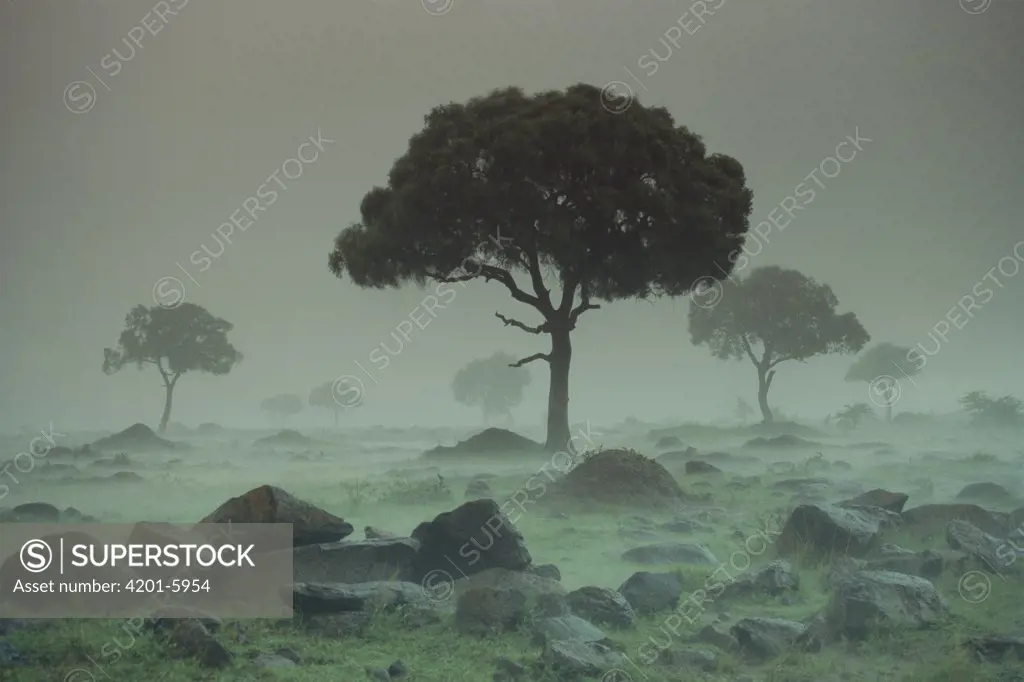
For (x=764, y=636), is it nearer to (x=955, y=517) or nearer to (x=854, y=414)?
(x=955, y=517)

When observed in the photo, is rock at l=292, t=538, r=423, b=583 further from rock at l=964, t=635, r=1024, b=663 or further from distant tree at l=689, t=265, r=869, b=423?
rock at l=964, t=635, r=1024, b=663

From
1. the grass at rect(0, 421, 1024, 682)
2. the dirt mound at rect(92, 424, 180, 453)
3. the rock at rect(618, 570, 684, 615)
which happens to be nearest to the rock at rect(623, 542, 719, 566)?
the grass at rect(0, 421, 1024, 682)

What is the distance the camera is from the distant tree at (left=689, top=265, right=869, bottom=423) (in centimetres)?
848

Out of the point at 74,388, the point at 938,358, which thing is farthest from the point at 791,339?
the point at 74,388

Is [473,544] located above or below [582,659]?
above

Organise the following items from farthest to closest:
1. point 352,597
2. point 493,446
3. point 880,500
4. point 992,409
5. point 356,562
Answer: point 992,409, point 493,446, point 880,500, point 356,562, point 352,597

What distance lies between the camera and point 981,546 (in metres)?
7.62

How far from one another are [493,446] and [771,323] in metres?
3.15

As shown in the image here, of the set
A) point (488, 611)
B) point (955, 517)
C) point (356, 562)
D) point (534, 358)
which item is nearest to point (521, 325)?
point (534, 358)

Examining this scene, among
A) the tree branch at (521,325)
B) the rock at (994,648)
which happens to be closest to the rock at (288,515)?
the tree branch at (521,325)

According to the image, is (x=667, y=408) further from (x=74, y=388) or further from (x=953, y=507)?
(x=74, y=388)

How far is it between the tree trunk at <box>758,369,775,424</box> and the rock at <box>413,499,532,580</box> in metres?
3.07

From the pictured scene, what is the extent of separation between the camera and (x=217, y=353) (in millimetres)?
8430

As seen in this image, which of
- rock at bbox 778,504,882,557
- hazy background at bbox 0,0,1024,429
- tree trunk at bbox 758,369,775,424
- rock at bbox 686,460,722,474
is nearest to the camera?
rock at bbox 778,504,882,557
